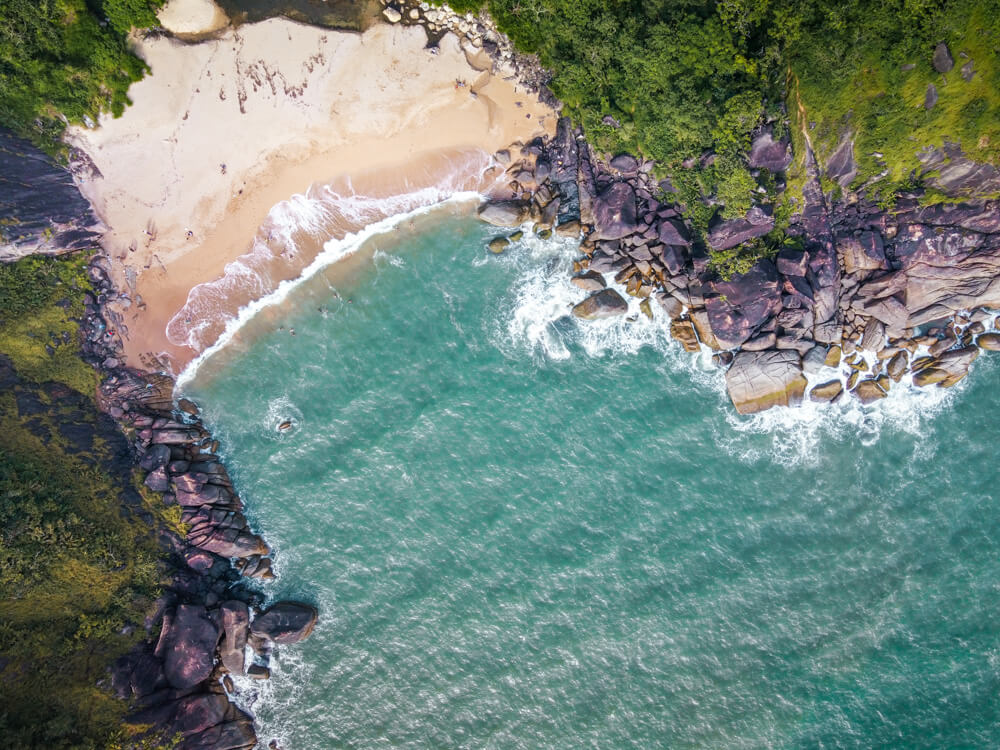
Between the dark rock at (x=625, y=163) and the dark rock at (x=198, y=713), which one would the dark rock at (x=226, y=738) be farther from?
the dark rock at (x=625, y=163)

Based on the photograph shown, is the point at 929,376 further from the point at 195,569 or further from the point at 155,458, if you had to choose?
the point at 155,458

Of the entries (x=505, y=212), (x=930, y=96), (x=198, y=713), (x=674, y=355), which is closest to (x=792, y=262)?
(x=674, y=355)

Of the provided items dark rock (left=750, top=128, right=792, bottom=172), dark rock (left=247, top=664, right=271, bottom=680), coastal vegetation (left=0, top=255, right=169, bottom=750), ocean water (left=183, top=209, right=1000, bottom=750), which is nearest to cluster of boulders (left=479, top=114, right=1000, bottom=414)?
dark rock (left=750, top=128, right=792, bottom=172)

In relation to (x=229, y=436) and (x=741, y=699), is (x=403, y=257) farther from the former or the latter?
(x=741, y=699)

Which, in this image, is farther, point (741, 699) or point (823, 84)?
point (741, 699)

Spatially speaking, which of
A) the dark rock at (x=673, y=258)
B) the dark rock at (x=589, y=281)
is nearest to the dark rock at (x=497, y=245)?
the dark rock at (x=589, y=281)

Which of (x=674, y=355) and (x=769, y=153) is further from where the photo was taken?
(x=674, y=355)

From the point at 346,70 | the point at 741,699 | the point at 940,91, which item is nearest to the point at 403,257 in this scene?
the point at 346,70
